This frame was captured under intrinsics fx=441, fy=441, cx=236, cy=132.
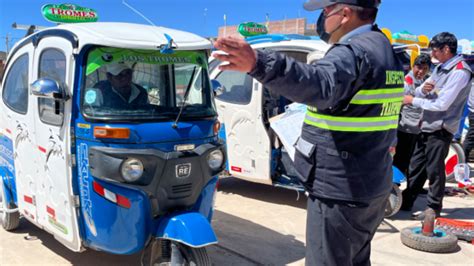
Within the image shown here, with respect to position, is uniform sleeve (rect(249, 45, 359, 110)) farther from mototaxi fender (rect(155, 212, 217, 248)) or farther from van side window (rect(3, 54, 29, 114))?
van side window (rect(3, 54, 29, 114))

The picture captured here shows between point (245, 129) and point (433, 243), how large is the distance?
2747mm

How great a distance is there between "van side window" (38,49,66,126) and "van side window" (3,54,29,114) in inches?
15.7

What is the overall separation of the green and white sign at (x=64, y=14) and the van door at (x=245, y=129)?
2088mm

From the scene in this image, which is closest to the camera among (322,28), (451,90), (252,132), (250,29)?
(322,28)

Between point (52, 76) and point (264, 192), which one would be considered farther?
point (264, 192)

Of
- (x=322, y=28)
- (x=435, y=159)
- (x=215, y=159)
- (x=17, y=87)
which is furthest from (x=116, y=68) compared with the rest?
(x=435, y=159)

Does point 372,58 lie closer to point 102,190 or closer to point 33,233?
point 102,190

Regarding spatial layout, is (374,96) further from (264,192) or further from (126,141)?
(264,192)

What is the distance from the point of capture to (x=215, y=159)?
3.71 m

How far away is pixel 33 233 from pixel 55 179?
1.53 m

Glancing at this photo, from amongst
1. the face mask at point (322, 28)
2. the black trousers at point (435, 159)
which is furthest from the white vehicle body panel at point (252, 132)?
the face mask at point (322, 28)

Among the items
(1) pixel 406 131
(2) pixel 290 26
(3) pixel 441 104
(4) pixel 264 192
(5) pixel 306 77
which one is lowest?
(4) pixel 264 192

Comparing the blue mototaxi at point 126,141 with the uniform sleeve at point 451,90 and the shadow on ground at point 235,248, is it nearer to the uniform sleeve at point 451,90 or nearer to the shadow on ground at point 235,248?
the shadow on ground at point 235,248

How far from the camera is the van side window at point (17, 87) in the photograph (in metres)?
4.12
